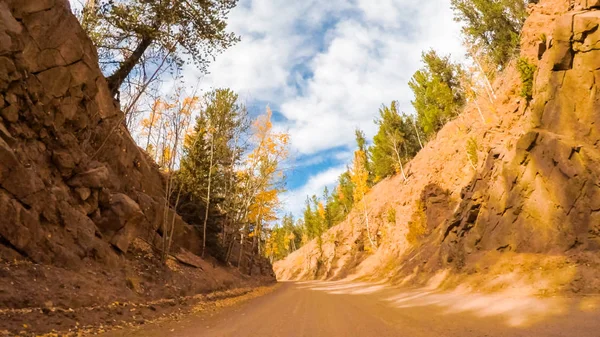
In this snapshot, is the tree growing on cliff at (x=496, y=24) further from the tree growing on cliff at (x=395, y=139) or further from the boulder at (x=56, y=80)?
the boulder at (x=56, y=80)

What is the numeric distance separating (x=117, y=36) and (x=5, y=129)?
8378 millimetres

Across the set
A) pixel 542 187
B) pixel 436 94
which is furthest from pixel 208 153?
pixel 436 94

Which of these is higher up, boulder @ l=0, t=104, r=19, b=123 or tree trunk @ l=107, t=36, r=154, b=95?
tree trunk @ l=107, t=36, r=154, b=95

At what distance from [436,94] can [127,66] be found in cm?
3720

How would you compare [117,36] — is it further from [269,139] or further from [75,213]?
[269,139]

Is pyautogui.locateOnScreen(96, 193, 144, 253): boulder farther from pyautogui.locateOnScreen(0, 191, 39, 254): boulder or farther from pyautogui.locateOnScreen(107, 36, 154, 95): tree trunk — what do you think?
pyautogui.locateOnScreen(107, 36, 154, 95): tree trunk

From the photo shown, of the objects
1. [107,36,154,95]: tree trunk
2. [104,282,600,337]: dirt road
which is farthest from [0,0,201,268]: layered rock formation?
[104,282,600,337]: dirt road

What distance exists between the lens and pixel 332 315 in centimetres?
1042

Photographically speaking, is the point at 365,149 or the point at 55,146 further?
the point at 365,149

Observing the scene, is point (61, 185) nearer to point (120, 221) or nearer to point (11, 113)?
point (11, 113)

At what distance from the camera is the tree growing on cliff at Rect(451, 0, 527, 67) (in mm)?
34375

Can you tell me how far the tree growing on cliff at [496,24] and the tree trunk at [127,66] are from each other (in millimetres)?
31536

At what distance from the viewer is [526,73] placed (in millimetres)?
18469

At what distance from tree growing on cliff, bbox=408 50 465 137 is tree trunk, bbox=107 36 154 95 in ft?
112
